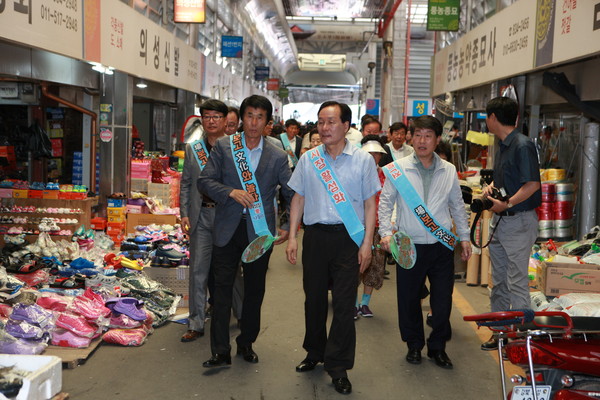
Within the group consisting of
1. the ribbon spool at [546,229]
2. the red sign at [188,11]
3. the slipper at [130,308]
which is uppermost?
the red sign at [188,11]

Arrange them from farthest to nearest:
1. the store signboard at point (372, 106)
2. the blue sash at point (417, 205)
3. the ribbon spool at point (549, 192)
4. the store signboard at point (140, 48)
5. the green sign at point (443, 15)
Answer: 1. the store signboard at point (372, 106)
2. the green sign at point (443, 15)
3. the store signboard at point (140, 48)
4. the ribbon spool at point (549, 192)
5. the blue sash at point (417, 205)

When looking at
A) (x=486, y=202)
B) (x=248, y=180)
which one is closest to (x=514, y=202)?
(x=486, y=202)

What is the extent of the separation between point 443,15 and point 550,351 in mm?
11375

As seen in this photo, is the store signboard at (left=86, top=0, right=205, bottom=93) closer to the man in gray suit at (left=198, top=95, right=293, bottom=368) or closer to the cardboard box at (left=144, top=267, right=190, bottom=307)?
the cardboard box at (left=144, top=267, right=190, bottom=307)

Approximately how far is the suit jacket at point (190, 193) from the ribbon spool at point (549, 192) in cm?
426

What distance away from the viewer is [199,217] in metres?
5.68

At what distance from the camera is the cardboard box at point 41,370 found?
3.39 m

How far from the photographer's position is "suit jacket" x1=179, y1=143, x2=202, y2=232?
18.8 ft

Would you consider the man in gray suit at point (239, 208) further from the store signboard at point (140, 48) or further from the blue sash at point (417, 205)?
the store signboard at point (140, 48)

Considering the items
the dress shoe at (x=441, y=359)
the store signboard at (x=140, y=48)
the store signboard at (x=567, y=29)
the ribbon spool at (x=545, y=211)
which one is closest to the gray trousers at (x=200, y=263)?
the dress shoe at (x=441, y=359)

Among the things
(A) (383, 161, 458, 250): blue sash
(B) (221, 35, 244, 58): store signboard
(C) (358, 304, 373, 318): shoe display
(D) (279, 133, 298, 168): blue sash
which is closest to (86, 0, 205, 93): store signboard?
(D) (279, 133, 298, 168): blue sash

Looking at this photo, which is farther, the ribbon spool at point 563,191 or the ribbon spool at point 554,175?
the ribbon spool at point 554,175

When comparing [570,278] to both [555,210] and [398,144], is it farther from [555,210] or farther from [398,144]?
[398,144]

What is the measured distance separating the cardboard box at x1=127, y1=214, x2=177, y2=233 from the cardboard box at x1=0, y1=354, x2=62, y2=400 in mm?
6467
